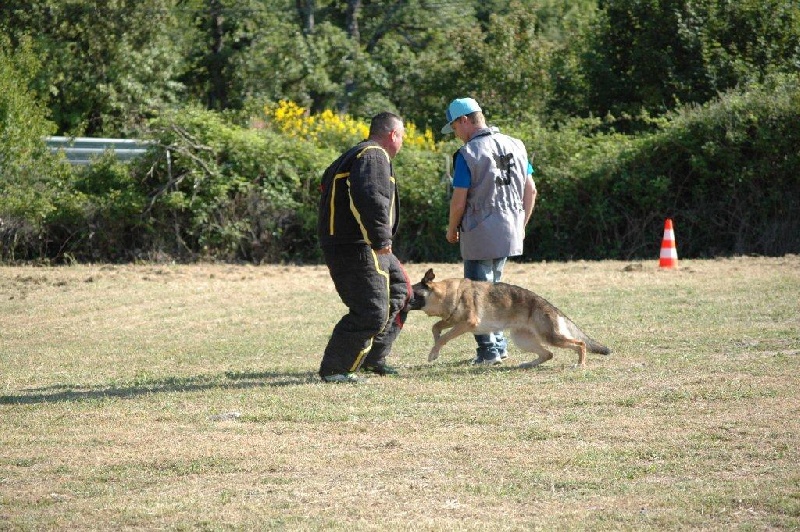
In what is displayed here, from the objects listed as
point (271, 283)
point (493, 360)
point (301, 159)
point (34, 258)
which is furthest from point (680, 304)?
point (34, 258)

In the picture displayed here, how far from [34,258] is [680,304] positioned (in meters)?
13.0

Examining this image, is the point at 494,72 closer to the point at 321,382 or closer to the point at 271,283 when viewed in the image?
the point at 271,283

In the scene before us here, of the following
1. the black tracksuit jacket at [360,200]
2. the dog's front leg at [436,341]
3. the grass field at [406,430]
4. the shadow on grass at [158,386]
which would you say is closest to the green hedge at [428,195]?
the grass field at [406,430]

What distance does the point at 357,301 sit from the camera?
8773 millimetres

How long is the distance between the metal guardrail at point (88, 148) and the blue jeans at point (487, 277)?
1352 centimetres

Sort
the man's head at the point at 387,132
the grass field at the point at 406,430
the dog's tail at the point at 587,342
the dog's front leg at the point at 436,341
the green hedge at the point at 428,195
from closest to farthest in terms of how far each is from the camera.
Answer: the grass field at the point at 406,430 → the man's head at the point at 387,132 → the dog's tail at the point at 587,342 → the dog's front leg at the point at 436,341 → the green hedge at the point at 428,195

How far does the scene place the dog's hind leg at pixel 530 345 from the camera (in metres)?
9.73

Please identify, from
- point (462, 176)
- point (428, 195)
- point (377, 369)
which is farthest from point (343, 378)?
point (428, 195)

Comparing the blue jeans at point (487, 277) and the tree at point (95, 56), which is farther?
the tree at point (95, 56)

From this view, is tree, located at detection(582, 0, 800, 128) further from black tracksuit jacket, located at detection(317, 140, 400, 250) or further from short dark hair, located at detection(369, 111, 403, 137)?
black tracksuit jacket, located at detection(317, 140, 400, 250)

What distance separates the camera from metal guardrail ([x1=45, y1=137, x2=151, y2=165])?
22.9 meters

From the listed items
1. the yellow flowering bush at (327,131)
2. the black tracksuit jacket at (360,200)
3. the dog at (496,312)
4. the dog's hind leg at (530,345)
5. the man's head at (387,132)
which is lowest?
the dog's hind leg at (530,345)

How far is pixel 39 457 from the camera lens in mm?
6785

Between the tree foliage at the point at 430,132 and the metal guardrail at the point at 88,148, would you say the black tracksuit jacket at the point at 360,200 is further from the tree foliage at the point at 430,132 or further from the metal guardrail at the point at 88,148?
the metal guardrail at the point at 88,148
